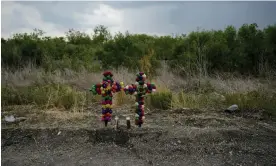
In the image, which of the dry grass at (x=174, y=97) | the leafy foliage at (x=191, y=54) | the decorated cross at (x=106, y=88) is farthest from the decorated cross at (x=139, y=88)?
the leafy foliage at (x=191, y=54)

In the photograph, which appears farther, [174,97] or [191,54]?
[191,54]

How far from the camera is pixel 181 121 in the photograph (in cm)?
461

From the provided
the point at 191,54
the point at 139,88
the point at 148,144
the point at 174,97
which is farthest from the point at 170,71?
the point at 148,144

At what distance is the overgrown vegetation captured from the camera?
575 centimetres

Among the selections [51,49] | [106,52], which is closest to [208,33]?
[106,52]

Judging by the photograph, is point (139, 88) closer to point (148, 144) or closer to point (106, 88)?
point (106, 88)

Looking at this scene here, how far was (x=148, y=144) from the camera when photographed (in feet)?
12.3

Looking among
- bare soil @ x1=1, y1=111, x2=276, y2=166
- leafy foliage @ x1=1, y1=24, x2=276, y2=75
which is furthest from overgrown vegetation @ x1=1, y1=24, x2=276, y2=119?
bare soil @ x1=1, y1=111, x2=276, y2=166

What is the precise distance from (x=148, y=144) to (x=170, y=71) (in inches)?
253

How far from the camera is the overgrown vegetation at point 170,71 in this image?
5.75 metres

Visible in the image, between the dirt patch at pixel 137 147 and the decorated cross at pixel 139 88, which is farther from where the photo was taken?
the decorated cross at pixel 139 88

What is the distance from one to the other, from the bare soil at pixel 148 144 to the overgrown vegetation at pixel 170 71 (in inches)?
42.9

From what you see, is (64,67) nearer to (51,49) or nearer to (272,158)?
(51,49)

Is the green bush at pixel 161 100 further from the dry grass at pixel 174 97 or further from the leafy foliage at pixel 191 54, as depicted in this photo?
the leafy foliage at pixel 191 54
